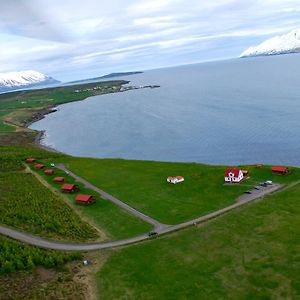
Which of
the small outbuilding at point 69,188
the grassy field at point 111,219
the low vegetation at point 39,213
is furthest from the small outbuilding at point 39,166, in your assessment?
the grassy field at point 111,219

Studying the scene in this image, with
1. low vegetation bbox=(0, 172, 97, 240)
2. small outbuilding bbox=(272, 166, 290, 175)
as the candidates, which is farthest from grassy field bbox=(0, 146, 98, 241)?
small outbuilding bbox=(272, 166, 290, 175)

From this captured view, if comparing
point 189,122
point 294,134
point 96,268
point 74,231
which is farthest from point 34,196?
point 189,122

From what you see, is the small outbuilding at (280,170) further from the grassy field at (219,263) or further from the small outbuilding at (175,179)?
the small outbuilding at (175,179)

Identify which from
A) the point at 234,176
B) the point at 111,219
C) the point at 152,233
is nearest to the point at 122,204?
the point at 111,219

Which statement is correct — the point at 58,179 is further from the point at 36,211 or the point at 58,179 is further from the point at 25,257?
the point at 25,257

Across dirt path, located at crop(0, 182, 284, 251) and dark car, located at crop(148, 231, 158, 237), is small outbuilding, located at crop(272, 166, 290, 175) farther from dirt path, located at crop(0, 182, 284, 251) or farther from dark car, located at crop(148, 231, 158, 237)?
dark car, located at crop(148, 231, 158, 237)

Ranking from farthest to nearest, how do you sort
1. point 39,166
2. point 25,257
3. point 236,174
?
point 39,166, point 236,174, point 25,257

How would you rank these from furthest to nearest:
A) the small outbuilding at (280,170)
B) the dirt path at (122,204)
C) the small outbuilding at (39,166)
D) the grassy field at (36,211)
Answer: the small outbuilding at (39,166), the small outbuilding at (280,170), the dirt path at (122,204), the grassy field at (36,211)
